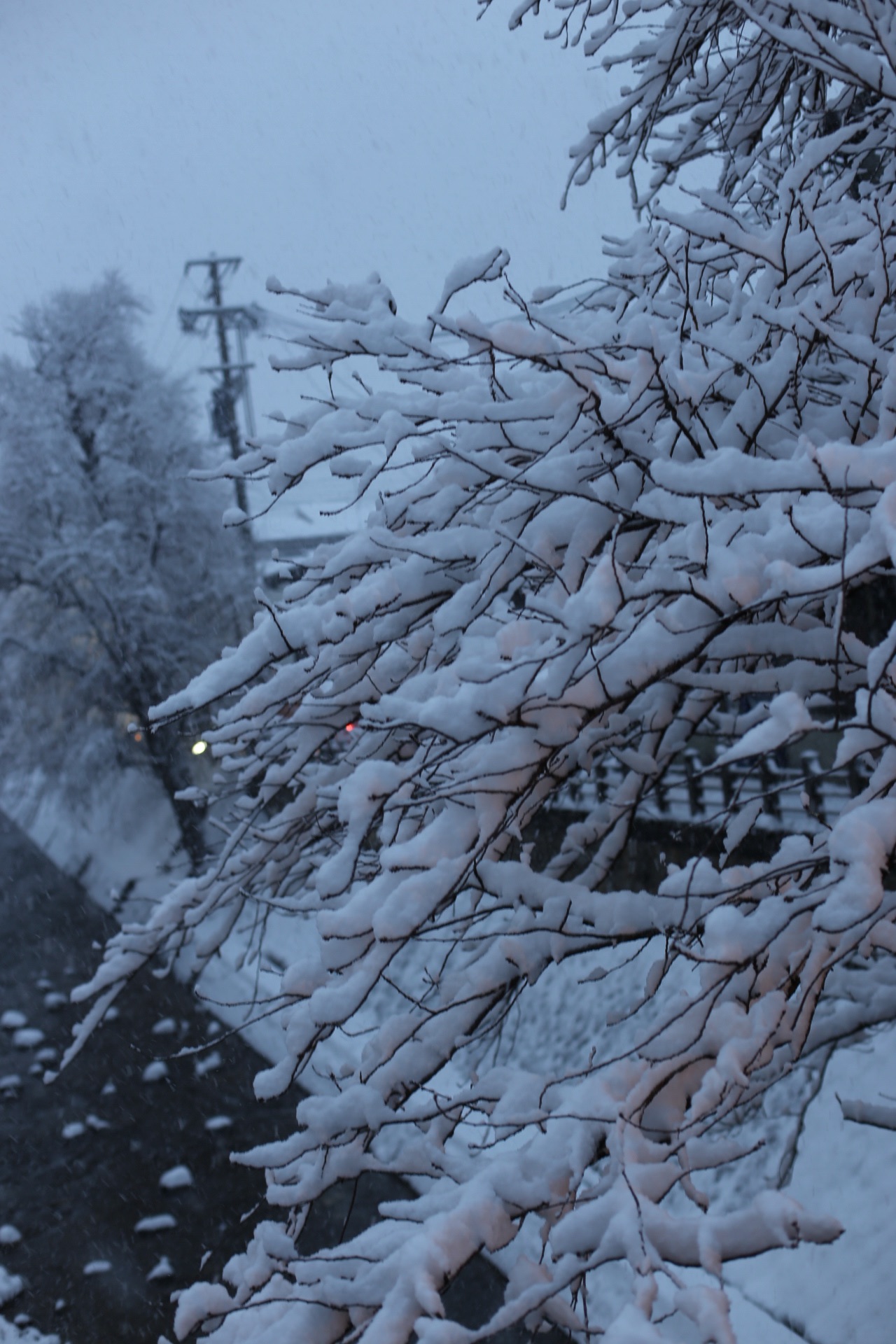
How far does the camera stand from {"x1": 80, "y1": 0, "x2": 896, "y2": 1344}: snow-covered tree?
2.00 meters

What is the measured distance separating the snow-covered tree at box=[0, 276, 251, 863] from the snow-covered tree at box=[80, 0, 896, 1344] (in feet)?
46.8

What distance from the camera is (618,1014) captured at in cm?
273

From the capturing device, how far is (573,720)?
2264 millimetres

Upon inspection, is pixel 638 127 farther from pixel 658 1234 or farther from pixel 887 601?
pixel 658 1234

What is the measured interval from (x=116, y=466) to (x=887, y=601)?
15509 millimetres

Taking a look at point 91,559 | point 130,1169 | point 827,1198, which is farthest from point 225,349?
point 827,1198

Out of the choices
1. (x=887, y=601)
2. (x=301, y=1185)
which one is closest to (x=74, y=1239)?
(x=301, y=1185)

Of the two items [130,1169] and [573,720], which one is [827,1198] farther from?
[130,1169]

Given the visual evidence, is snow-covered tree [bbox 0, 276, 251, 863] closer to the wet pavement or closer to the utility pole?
the utility pole

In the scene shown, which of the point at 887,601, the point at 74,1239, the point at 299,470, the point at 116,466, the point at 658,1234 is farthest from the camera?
the point at 116,466

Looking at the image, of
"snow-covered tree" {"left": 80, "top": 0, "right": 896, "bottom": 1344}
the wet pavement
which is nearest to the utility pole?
the wet pavement

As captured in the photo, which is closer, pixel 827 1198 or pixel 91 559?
pixel 827 1198

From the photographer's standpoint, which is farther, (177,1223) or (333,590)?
(177,1223)

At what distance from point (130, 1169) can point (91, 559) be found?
10.9 metres
